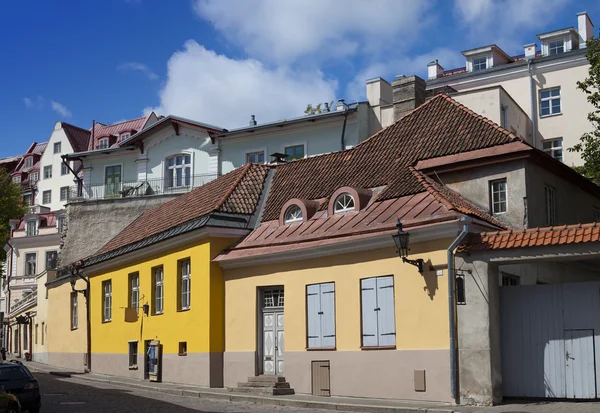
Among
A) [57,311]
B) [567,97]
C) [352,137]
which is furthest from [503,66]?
[57,311]

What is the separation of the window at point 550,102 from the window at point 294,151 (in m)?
12.6

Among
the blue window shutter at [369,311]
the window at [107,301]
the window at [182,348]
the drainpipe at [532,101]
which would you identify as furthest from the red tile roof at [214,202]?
the drainpipe at [532,101]

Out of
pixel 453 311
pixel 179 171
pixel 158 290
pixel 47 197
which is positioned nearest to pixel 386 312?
pixel 453 311

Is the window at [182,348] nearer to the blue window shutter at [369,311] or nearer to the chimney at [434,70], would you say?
the blue window shutter at [369,311]

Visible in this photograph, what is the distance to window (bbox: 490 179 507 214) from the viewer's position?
67.8 feet

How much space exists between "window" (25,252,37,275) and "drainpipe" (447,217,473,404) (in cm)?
5037

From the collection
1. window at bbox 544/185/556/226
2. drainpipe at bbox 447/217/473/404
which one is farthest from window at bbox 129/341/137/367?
window at bbox 544/185/556/226

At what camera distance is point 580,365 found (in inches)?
667

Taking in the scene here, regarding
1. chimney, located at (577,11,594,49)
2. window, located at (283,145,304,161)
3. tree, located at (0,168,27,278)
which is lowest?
tree, located at (0,168,27,278)

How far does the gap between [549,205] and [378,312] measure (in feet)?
18.8

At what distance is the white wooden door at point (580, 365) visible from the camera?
16844 millimetres

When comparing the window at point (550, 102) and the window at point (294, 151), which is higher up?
the window at point (550, 102)

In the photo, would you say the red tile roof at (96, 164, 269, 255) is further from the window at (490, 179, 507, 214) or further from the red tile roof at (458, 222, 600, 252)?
the red tile roof at (458, 222, 600, 252)

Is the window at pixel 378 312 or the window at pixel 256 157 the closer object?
the window at pixel 378 312
